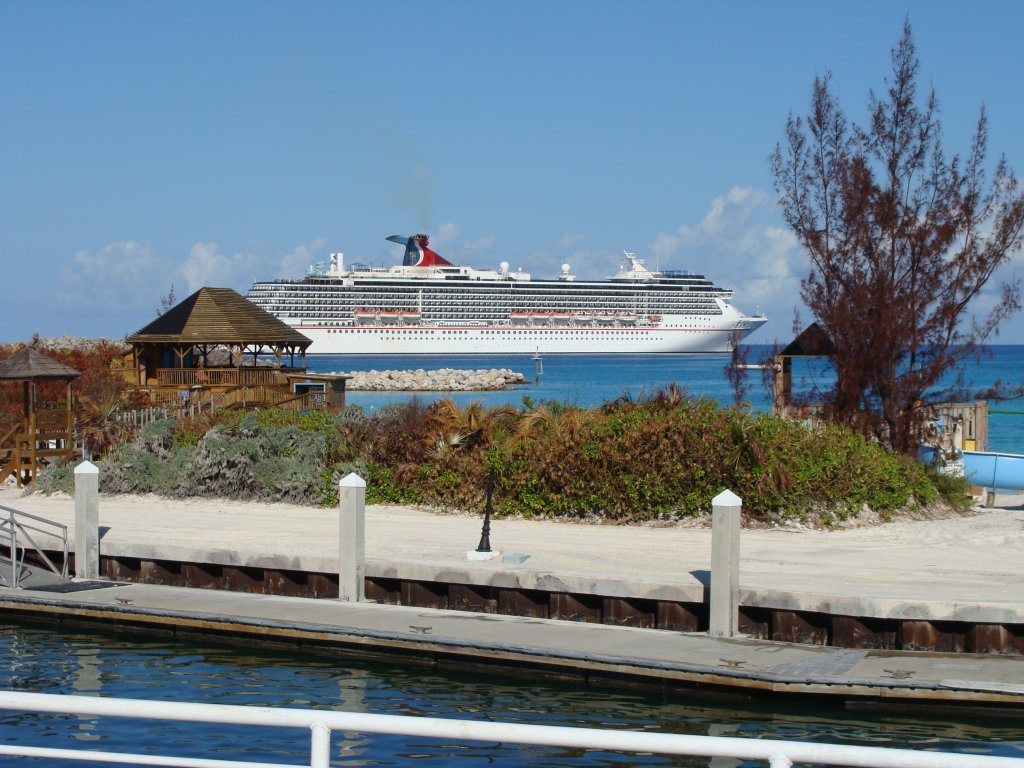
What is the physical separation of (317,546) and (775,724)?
6262 mm

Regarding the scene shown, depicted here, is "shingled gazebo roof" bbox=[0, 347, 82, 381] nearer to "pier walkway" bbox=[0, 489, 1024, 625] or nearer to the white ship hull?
"pier walkway" bbox=[0, 489, 1024, 625]

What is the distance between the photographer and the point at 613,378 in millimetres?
81375

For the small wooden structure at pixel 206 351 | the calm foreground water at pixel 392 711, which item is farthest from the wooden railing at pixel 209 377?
the calm foreground water at pixel 392 711

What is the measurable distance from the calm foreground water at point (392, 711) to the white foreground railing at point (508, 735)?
14.2 feet

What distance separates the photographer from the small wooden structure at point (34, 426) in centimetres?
1716

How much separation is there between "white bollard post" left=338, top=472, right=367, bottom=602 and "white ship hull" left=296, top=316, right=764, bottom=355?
303ft

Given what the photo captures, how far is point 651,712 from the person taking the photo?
802 cm

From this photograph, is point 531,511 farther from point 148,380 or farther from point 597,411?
point 148,380

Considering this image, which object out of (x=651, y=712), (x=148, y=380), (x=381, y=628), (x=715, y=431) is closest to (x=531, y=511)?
(x=715, y=431)

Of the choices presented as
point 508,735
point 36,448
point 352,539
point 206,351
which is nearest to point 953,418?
point 352,539

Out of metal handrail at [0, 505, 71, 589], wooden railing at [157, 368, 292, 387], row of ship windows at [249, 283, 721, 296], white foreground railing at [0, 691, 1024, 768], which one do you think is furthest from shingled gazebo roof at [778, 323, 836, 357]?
row of ship windows at [249, 283, 721, 296]

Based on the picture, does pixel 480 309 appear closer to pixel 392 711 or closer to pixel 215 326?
pixel 215 326

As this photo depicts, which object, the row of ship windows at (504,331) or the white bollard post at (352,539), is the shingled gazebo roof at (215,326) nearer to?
the white bollard post at (352,539)

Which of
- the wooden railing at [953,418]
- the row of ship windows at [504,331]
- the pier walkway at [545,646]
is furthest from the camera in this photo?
the row of ship windows at [504,331]
